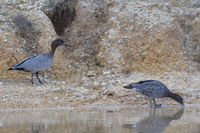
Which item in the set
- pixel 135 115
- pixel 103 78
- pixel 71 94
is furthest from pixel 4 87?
pixel 135 115

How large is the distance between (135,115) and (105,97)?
2365 millimetres

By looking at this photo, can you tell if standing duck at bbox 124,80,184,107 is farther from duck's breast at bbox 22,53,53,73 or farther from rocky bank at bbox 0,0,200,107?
duck's breast at bbox 22,53,53,73

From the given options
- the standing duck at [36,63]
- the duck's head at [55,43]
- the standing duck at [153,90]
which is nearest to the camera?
the standing duck at [153,90]

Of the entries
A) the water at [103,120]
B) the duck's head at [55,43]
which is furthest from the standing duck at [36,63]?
the water at [103,120]

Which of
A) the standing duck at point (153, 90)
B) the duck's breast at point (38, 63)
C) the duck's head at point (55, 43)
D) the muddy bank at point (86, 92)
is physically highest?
the duck's head at point (55, 43)

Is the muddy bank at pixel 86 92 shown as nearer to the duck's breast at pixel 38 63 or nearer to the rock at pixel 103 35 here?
the duck's breast at pixel 38 63

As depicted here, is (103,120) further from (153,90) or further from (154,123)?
(153,90)

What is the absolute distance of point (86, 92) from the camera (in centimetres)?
1709

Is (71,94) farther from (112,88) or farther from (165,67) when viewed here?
(165,67)

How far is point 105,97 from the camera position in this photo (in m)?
16.8

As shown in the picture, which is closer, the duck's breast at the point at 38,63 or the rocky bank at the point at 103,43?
the duck's breast at the point at 38,63

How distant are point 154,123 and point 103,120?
1.02 m

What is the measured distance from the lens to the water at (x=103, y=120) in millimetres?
12367

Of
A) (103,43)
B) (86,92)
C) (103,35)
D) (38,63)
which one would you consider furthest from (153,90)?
(103,35)
